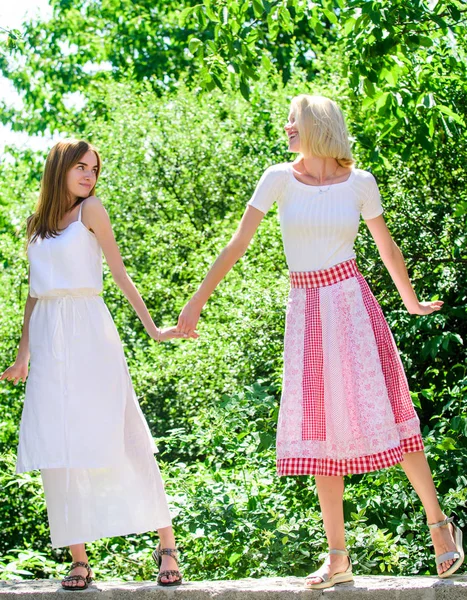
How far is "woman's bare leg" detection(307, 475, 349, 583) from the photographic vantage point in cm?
345

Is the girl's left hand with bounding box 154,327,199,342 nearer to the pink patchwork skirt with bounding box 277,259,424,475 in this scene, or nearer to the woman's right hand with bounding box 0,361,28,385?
the pink patchwork skirt with bounding box 277,259,424,475

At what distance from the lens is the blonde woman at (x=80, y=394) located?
3.68 metres

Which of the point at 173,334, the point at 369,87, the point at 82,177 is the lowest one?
the point at 173,334

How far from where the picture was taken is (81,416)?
3.70 m

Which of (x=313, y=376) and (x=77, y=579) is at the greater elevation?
(x=313, y=376)

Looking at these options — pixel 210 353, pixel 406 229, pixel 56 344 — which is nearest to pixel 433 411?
pixel 406 229

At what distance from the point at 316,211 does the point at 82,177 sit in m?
1.03

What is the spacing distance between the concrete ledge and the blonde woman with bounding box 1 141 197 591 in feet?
0.34

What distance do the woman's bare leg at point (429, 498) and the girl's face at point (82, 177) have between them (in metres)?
1.67

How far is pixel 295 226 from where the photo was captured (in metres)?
3.46

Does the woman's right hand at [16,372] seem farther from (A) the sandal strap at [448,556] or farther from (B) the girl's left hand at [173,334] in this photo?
(A) the sandal strap at [448,556]

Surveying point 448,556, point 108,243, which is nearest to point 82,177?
point 108,243

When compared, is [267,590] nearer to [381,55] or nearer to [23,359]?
[23,359]

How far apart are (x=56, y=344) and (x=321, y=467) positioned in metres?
1.16
